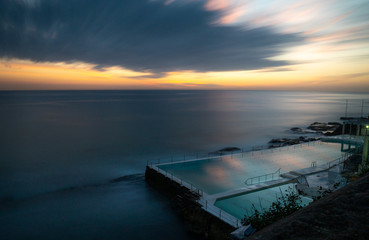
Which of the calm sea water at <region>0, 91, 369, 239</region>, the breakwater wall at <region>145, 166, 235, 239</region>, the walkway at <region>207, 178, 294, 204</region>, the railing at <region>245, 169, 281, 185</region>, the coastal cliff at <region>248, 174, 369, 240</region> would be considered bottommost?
the calm sea water at <region>0, 91, 369, 239</region>

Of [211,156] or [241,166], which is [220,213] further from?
[211,156]

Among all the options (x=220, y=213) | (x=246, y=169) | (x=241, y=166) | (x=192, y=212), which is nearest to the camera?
(x=220, y=213)

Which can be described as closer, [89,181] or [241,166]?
[241,166]

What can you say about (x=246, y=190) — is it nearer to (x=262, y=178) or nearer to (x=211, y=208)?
(x=211, y=208)

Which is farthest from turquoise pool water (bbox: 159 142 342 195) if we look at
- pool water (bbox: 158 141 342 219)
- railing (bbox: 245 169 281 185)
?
railing (bbox: 245 169 281 185)

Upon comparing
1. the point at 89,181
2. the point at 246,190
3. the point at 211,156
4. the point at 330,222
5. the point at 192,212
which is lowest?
the point at 89,181

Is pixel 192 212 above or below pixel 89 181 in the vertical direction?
above

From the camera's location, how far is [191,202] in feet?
48.7

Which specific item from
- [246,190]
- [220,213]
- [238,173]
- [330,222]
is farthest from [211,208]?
[330,222]

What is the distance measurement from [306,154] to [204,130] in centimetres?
2793

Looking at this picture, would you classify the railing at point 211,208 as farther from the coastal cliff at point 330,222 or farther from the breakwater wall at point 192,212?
the coastal cliff at point 330,222

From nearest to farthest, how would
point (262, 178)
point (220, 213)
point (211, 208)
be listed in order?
1. point (220, 213)
2. point (211, 208)
3. point (262, 178)

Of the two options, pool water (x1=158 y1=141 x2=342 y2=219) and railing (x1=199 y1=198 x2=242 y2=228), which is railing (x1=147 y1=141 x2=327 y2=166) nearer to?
pool water (x1=158 y1=141 x2=342 y2=219)

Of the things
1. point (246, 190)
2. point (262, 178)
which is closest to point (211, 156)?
point (262, 178)
